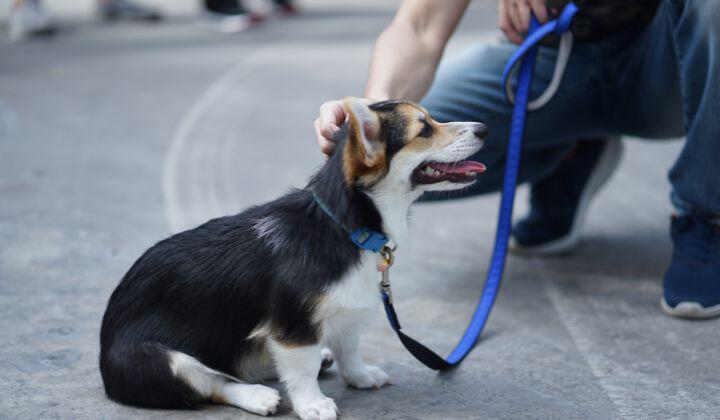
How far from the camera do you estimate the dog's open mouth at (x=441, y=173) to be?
94.5 inches

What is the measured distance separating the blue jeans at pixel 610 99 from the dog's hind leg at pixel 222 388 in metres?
1.41

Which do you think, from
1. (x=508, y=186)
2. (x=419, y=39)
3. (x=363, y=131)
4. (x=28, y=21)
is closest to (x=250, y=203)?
(x=419, y=39)

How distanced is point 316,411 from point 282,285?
1.10ft

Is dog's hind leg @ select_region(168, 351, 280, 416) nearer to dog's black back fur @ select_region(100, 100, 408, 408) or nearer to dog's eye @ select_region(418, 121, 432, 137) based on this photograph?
dog's black back fur @ select_region(100, 100, 408, 408)

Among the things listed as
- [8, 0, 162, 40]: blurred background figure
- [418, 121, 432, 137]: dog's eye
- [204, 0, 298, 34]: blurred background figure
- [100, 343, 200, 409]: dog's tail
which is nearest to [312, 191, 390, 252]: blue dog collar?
[418, 121, 432, 137]: dog's eye

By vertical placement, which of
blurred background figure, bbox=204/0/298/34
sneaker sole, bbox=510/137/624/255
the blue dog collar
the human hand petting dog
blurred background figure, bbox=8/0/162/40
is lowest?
blurred background figure, bbox=204/0/298/34

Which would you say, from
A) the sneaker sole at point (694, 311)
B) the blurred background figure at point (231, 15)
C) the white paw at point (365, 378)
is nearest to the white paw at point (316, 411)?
the white paw at point (365, 378)

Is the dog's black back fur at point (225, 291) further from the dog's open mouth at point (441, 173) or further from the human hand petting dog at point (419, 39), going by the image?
the human hand petting dog at point (419, 39)

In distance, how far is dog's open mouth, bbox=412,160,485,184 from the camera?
2400 millimetres

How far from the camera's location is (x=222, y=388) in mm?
2441

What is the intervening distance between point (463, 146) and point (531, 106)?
1125 millimetres

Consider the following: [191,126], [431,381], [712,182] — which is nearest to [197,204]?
[191,126]

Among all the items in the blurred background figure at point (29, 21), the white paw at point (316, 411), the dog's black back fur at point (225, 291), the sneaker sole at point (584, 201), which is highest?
the dog's black back fur at point (225, 291)

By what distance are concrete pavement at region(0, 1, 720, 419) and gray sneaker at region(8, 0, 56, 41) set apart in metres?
0.66
